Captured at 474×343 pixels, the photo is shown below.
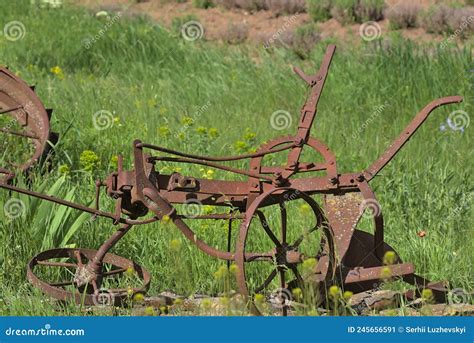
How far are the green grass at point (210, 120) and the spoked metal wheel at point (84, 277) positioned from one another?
106 mm

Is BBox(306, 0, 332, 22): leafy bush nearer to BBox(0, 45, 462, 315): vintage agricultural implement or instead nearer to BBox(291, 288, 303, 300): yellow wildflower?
BBox(0, 45, 462, 315): vintage agricultural implement

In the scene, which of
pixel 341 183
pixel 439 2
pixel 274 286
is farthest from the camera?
pixel 439 2

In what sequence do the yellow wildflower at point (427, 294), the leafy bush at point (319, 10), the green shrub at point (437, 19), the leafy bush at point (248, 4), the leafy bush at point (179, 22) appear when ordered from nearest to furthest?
the yellow wildflower at point (427, 294) → the green shrub at point (437, 19) → the leafy bush at point (179, 22) → the leafy bush at point (319, 10) → the leafy bush at point (248, 4)

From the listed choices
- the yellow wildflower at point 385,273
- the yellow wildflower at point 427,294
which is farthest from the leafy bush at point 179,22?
the yellow wildflower at point 385,273

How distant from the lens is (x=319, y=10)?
1265 centimetres

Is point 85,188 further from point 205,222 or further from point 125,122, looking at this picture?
point 125,122

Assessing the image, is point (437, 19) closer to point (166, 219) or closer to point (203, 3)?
point (203, 3)

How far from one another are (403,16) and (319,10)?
1.21 metres

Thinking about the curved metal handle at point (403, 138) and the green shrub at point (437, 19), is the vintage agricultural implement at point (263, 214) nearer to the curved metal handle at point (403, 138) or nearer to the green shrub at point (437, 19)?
the curved metal handle at point (403, 138)

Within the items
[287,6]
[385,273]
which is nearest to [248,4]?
[287,6]

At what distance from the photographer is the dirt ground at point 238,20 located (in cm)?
1193

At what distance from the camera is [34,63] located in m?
10.1

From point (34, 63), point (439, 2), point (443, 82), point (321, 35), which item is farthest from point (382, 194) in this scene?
point (439, 2)

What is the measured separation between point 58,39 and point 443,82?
4656mm
